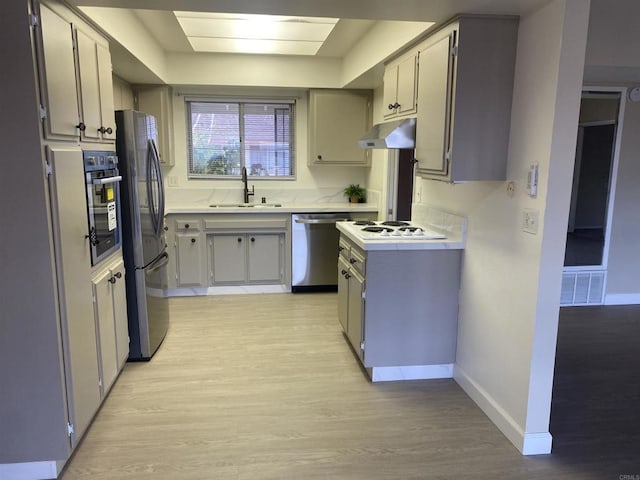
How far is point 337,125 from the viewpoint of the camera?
5086 mm

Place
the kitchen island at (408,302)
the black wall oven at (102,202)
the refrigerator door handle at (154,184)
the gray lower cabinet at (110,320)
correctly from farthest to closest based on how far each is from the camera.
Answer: the refrigerator door handle at (154,184), the kitchen island at (408,302), the gray lower cabinet at (110,320), the black wall oven at (102,202)

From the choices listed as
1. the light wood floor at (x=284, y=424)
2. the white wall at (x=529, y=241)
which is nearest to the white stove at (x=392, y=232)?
the white wall at (x=529, y=241)

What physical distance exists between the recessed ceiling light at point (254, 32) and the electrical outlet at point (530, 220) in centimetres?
209

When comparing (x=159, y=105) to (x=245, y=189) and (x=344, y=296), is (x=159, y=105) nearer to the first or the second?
(x=245, y=189)

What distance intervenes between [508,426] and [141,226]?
2592mm

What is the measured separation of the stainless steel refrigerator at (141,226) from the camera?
302 cm

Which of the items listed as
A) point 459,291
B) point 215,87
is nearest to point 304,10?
point 459,291

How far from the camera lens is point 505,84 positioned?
7.94ft

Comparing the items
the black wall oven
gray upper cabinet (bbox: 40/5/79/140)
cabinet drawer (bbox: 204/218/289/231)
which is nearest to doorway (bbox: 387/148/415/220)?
cabinet drawer (bbox: 204/218/289/231)

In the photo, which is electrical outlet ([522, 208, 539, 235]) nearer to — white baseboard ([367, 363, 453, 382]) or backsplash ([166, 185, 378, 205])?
white baseboard ([367, 363, 453, 382])

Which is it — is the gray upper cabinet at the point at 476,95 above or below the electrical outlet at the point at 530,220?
above

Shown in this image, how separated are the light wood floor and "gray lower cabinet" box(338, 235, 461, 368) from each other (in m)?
0.20

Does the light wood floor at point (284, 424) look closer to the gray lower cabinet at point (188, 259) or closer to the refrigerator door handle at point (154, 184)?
the refrigerator door handle at point (154, 184)

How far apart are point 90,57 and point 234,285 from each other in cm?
288
